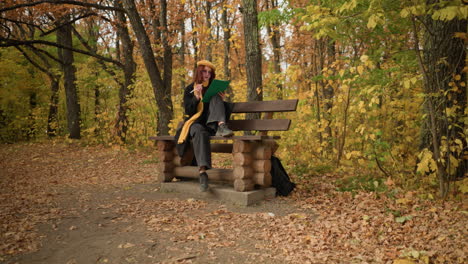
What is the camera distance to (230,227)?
12.4 feet

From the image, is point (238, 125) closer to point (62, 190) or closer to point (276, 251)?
point (276, 251)

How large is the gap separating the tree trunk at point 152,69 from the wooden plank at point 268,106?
524cm

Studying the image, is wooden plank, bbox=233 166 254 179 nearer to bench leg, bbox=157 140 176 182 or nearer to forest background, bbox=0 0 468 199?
bench leg, bbox=157 140 176 182

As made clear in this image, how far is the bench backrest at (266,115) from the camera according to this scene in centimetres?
468

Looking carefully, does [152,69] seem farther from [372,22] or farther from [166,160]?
[372,22]

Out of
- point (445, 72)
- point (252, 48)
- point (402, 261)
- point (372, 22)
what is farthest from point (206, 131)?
point (445, 72)

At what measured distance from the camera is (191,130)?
5074 millimetres

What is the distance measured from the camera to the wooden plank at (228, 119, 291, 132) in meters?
4.62

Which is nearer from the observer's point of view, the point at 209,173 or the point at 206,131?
the point at 206,131

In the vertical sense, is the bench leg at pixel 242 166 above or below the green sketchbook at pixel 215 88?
below

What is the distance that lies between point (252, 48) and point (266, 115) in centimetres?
190

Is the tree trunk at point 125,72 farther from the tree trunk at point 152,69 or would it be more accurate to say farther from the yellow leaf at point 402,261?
the yellow leaf at point 402,261

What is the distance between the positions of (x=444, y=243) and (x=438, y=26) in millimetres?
2993

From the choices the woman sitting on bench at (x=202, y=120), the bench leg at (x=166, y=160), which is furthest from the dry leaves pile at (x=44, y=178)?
the woman sitting on bench at (x=202, y=120)
